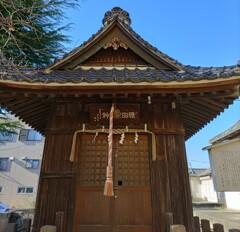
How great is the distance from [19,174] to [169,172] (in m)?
22.9

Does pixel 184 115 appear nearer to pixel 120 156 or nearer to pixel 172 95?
pixel 172 95

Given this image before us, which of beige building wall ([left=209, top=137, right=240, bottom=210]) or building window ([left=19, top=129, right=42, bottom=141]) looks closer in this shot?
beige building wall ([left=209, top=137, right=240, bottom=210])

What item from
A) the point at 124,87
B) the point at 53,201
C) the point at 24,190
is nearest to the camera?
the point at 124,87

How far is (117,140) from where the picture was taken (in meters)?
5.30

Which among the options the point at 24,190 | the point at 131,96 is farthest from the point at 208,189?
the point at 131,96

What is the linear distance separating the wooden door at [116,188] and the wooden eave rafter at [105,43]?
8.33ft

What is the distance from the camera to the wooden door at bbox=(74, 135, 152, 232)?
4.64 metres

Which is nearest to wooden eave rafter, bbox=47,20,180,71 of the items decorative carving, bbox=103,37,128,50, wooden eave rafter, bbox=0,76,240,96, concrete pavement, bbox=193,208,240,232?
decorative carving, bbox=103,37,128,50

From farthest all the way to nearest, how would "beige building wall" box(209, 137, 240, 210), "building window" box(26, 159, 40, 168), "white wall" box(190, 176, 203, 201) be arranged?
"white wall" box(190, 176, 203, 201) < "building window" box(26, 159, 40, 168) < "beige building wall" box(209, 137, 240, 210)

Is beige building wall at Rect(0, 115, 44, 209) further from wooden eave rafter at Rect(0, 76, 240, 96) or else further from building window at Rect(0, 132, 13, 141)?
wooden eave rafter at Rect(0, 76, 240, 96)

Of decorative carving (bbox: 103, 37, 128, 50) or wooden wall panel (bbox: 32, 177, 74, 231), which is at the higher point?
decorative carving (bbox: 103, 37, 128, 50)

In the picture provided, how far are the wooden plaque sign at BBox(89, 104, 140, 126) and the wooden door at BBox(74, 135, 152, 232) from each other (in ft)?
1.32

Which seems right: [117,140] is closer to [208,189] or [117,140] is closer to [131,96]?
[131,96]

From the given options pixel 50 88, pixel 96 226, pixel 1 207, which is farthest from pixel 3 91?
pixel 1 207
